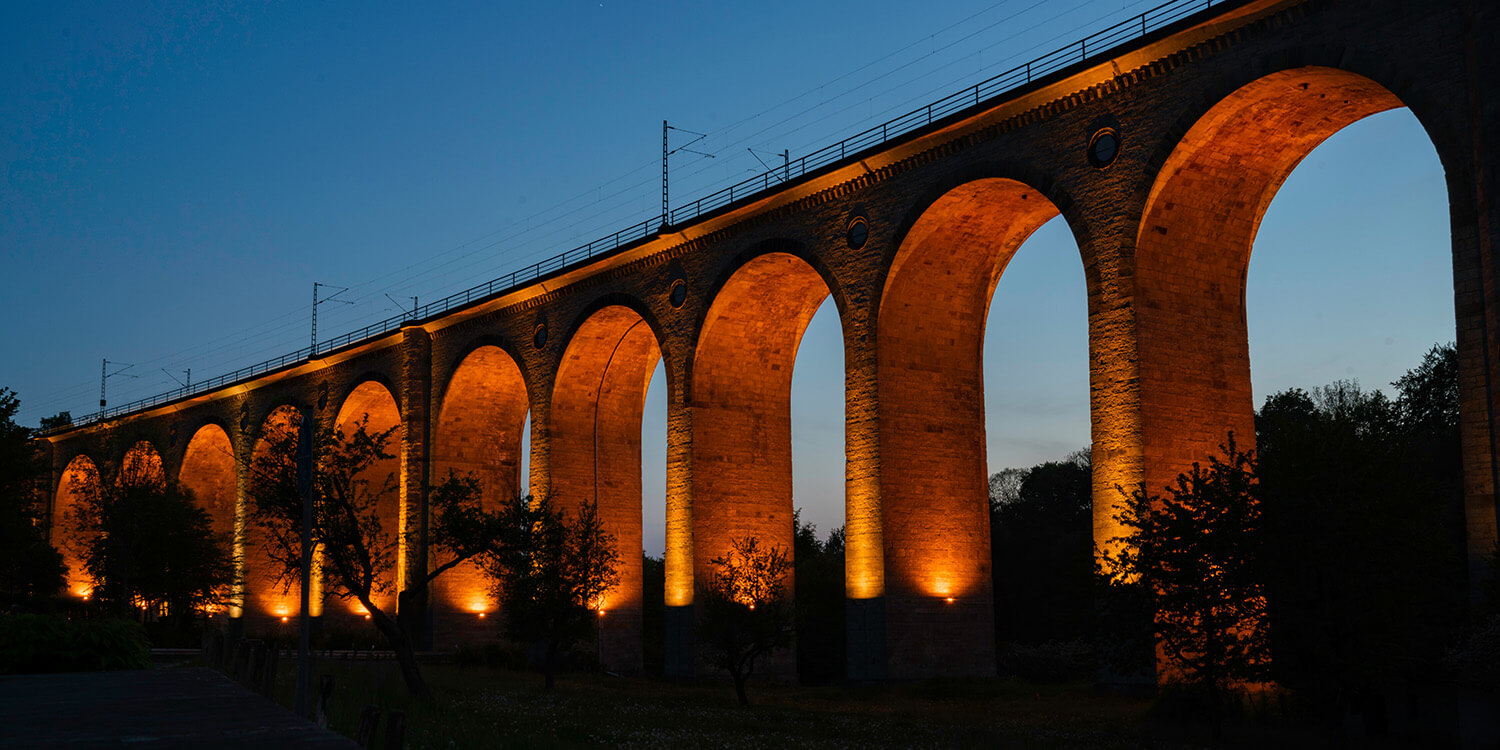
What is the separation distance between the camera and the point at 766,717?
22109 millimetres

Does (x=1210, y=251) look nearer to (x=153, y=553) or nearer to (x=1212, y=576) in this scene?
(x=1212, y=576)

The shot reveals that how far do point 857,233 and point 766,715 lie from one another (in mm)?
12010

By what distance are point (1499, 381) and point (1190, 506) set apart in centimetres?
450

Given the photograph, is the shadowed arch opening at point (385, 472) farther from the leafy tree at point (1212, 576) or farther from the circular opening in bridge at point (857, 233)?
the leafy tree at point (1212, 576)

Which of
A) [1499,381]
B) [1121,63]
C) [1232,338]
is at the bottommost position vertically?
[1499,381]

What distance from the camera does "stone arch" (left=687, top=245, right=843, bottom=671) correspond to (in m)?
33.1

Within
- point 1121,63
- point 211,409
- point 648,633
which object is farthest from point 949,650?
point 211,409

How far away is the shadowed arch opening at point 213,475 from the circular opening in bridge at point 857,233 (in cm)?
3868

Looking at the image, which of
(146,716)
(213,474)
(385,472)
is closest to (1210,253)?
(146,716)

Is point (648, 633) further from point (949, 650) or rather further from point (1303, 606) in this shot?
point (1303, 606)

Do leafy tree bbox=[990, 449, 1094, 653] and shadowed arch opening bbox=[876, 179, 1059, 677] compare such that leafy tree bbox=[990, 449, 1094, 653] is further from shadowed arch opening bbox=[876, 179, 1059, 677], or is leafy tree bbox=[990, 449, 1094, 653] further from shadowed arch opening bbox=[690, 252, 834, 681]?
shadowed arch opening bbox=[876, 179, 1059, 677]

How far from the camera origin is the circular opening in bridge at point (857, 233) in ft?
95.9

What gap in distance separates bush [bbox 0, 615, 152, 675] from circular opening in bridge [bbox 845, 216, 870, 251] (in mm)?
17120

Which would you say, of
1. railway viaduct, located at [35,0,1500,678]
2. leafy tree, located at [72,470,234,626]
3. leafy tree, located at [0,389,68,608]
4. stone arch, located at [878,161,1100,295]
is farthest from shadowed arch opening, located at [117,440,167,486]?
stone arch, located at [878,161,1100,295]
